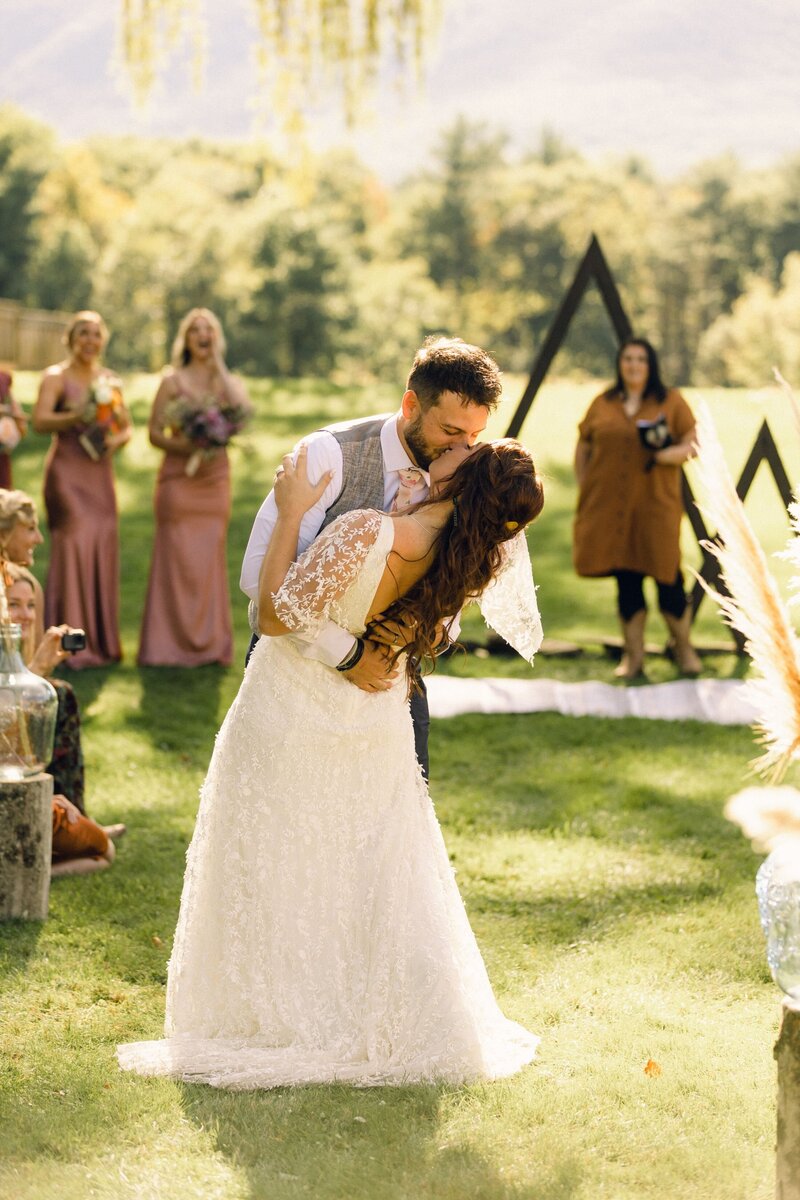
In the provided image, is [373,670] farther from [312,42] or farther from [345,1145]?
[312,42]

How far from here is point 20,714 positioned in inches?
175

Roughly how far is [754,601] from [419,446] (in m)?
1.46

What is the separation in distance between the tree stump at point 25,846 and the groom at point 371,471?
1.39 m

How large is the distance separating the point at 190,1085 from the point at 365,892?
64cm

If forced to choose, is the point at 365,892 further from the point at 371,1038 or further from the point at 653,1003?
the point at 653,1003

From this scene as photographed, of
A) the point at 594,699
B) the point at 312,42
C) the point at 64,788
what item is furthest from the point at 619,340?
the point at 64,788

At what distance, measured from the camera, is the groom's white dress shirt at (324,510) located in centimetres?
351

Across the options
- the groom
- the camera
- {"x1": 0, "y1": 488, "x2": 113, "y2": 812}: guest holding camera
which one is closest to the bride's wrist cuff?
the groom

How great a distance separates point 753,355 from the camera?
138 ft

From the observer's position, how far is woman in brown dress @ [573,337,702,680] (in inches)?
337

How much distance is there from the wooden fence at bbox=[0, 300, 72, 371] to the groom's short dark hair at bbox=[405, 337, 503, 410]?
1985 centimetres

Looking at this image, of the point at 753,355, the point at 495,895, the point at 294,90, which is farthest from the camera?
the point at 753,355

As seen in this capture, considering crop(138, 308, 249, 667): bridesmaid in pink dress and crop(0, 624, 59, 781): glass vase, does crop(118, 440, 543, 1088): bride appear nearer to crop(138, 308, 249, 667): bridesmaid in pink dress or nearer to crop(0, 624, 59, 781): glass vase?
crop(0, 624, 59, 781): glass vase

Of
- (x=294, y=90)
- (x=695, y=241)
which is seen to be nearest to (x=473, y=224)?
(x=695, y=241)
